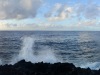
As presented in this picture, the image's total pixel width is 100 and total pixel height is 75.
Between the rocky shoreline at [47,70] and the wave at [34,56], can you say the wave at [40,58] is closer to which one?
the wave at [34,56]

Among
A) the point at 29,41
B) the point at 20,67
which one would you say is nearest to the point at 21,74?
the point at 20,67

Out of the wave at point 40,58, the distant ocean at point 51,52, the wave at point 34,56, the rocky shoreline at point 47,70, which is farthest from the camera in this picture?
the distant ocean at point 51,52

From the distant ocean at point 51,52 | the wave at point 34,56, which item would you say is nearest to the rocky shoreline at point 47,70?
the distant ocean at point 51,52

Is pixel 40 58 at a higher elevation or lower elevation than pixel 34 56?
higher

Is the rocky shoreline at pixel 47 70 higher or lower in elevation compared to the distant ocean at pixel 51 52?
higher

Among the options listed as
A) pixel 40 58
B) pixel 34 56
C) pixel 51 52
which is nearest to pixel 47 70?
pixel 40 58

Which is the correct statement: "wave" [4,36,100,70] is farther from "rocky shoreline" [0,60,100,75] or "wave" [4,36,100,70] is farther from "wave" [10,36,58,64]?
"rocky shoreline" [0,60,100,75]

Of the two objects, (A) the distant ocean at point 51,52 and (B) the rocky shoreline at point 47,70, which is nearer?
(B) the rocky shoreline at point 47,70

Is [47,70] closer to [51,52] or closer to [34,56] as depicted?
[34,56]

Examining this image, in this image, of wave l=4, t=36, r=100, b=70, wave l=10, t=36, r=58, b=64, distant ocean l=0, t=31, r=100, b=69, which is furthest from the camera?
distant ocean l=0, t=31, r=100, b=69

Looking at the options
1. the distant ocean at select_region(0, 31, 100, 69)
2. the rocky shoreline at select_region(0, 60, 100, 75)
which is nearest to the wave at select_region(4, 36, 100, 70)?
the distant ocean at select_region(0, 31, 100, 69)

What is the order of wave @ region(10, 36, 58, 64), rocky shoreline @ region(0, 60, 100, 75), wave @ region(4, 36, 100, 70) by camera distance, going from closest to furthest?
rocky shoreline @ region(0, 60, 100, 75)
wave @ region(4, 36, 100, 70)
wave @ region(10, 36, 58, 64)

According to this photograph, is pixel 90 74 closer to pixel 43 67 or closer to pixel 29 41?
pixel 43 67

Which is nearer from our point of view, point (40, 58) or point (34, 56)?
point (40, 58)
